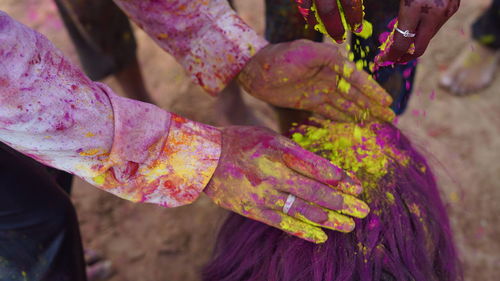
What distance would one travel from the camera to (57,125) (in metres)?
0.81

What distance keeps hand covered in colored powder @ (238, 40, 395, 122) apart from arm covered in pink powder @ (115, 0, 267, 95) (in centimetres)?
5

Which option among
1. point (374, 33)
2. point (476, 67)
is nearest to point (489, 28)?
point (476, 67)

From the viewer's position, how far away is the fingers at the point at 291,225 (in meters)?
0.91

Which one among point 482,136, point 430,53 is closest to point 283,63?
point 482,136

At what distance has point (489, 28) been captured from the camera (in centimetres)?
211

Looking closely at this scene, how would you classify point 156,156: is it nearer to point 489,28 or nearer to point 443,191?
point 443,191

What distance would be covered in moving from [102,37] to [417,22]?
1382mm

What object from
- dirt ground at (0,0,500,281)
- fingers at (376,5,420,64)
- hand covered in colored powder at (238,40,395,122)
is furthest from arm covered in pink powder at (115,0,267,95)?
dirt ground at (0,0,500,281)

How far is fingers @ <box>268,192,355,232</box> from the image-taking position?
2.96 feet

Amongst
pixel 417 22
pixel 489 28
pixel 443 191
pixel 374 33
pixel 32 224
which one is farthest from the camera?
pixel 489 28

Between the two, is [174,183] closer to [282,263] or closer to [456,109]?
[282,263]

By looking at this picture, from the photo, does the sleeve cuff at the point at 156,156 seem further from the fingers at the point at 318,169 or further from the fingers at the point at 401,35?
the fingers at the point at 401,35

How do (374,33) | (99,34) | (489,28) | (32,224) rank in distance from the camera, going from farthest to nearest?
1. (489,28)
2. (99,34)
3. (374,33)
4. (32,224)

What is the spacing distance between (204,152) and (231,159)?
6 centimetres
